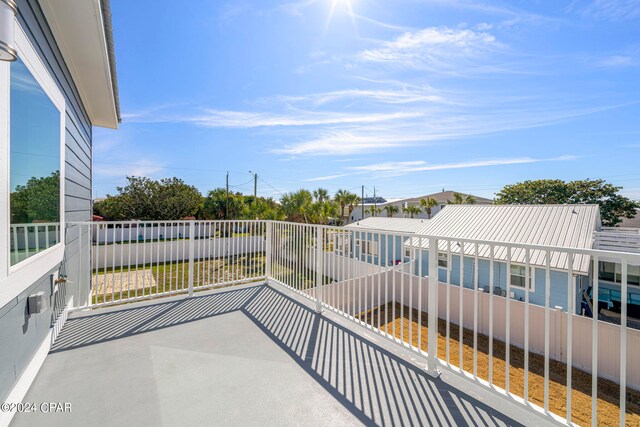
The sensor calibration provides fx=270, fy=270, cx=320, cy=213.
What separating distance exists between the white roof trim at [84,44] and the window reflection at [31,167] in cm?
74

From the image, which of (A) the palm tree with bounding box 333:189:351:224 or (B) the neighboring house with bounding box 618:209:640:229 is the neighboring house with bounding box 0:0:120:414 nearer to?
(A) the palm tree with bounding box 333:189:351:224

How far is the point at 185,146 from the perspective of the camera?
1981 cm

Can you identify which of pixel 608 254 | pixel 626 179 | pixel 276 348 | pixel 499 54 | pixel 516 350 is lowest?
pixel 516 350

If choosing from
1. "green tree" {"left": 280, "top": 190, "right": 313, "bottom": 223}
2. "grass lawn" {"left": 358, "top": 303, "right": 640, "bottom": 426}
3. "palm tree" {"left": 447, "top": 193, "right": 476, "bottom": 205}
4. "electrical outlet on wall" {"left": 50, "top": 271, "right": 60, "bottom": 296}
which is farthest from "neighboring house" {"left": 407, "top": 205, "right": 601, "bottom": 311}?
"palm tree" {"left": 447, "top": 193, "right": 476, "bottom": 205}

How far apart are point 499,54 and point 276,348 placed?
975cm

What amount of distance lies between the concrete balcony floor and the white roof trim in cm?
283

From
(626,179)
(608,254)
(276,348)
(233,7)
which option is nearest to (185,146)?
(233,7)

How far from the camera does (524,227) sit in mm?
10773

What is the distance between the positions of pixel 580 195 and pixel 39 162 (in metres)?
31.6

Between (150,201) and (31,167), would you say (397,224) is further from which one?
(150,201)

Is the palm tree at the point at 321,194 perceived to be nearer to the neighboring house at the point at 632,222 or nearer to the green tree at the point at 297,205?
the green tree at the point at 297,205

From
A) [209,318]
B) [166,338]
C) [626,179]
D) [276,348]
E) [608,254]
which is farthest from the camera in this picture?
[626,179]

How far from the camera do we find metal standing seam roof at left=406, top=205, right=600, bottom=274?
927cm

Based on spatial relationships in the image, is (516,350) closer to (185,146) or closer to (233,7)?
(233,7)
